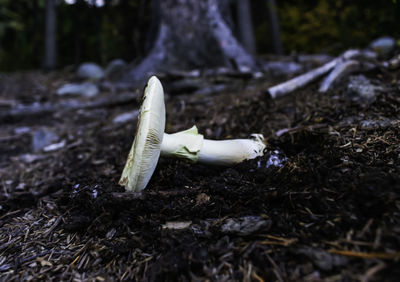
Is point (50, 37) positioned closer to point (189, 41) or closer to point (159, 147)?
point (189, 41)

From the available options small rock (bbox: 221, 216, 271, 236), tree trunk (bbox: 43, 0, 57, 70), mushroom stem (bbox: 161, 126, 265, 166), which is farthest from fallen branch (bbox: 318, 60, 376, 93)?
tree trunk (bbox: 43, 0, 57, 70)

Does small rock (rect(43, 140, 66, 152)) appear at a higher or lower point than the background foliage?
lower

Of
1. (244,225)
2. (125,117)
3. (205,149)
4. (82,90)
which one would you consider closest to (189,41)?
(125,117)

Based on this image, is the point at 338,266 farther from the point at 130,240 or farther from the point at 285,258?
the point at 130,240

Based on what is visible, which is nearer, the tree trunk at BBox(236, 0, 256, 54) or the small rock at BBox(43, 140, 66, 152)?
the small rock at BBox(43, 140, 66, 152)

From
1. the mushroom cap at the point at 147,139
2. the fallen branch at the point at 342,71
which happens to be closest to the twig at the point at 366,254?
the mushroom cap at the point at 147,139

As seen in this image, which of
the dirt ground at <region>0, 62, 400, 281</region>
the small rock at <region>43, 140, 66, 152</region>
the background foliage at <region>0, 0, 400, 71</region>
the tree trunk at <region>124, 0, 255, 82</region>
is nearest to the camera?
the dirt ground at <region>0, 62, 400, 281</region>

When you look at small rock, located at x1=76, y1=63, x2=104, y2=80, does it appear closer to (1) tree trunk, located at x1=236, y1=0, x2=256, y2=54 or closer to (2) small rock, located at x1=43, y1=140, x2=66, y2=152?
(1) tree trunk, located at x1=236, y1=0, x2=256, y2=54
